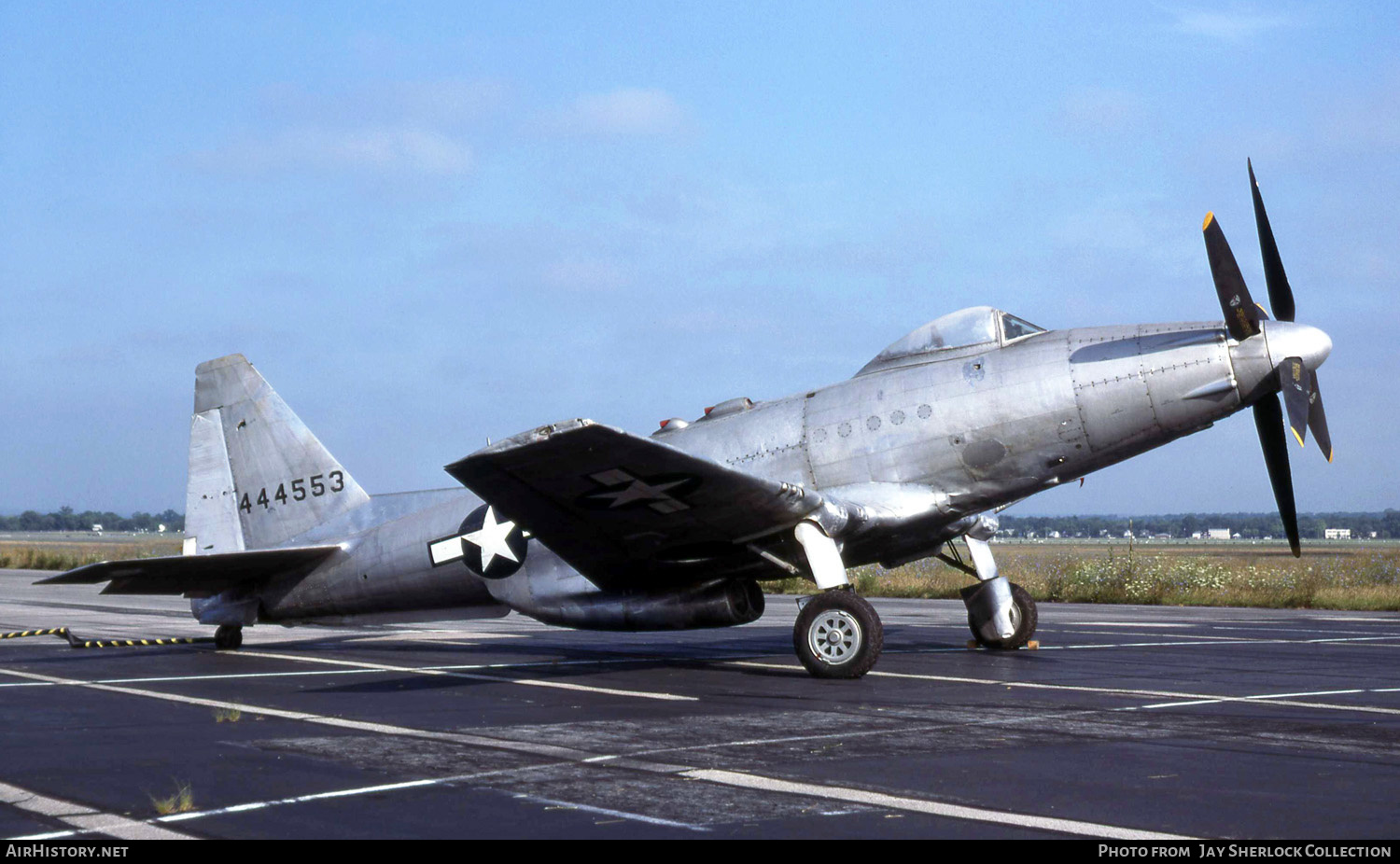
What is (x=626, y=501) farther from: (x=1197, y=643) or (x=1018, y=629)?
(x=1197, y=643)

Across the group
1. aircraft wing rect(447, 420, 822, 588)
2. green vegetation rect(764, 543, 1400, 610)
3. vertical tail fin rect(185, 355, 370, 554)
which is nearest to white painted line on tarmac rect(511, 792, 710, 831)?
aircraft wing rect(447, 420, 822, 588)

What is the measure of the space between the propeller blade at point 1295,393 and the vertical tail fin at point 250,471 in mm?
11081

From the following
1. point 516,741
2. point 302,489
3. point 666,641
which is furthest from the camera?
point 666,641

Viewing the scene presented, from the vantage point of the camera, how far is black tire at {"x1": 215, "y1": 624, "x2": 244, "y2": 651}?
661 inches

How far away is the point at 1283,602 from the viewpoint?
27.2 m

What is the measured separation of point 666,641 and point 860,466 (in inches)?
234

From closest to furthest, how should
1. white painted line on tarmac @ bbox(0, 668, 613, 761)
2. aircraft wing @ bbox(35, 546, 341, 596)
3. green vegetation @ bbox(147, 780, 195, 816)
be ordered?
green vegetation @ bbox(147, 780, 195, 816)
white painted line on tarmac @ bbox(0, 668, 613, 761)
aircraft wing @ bbox(35, 546, 341, 596)

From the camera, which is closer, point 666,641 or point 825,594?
point 825,594

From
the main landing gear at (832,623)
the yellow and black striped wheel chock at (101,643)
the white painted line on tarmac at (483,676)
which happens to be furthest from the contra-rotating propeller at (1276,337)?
the yellow and black striped wheel chock at (101,643)

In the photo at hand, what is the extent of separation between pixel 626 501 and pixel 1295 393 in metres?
6.61

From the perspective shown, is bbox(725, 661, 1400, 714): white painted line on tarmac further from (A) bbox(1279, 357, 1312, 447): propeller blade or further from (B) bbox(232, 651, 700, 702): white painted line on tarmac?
(A) bbox(1279, 357, 1312, 447): propeller blade

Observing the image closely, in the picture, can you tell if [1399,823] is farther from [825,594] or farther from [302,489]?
[302,489]

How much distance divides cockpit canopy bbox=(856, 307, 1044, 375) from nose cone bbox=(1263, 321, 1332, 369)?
2248 millimetres

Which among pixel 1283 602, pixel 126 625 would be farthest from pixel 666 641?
pixel 1283 602
